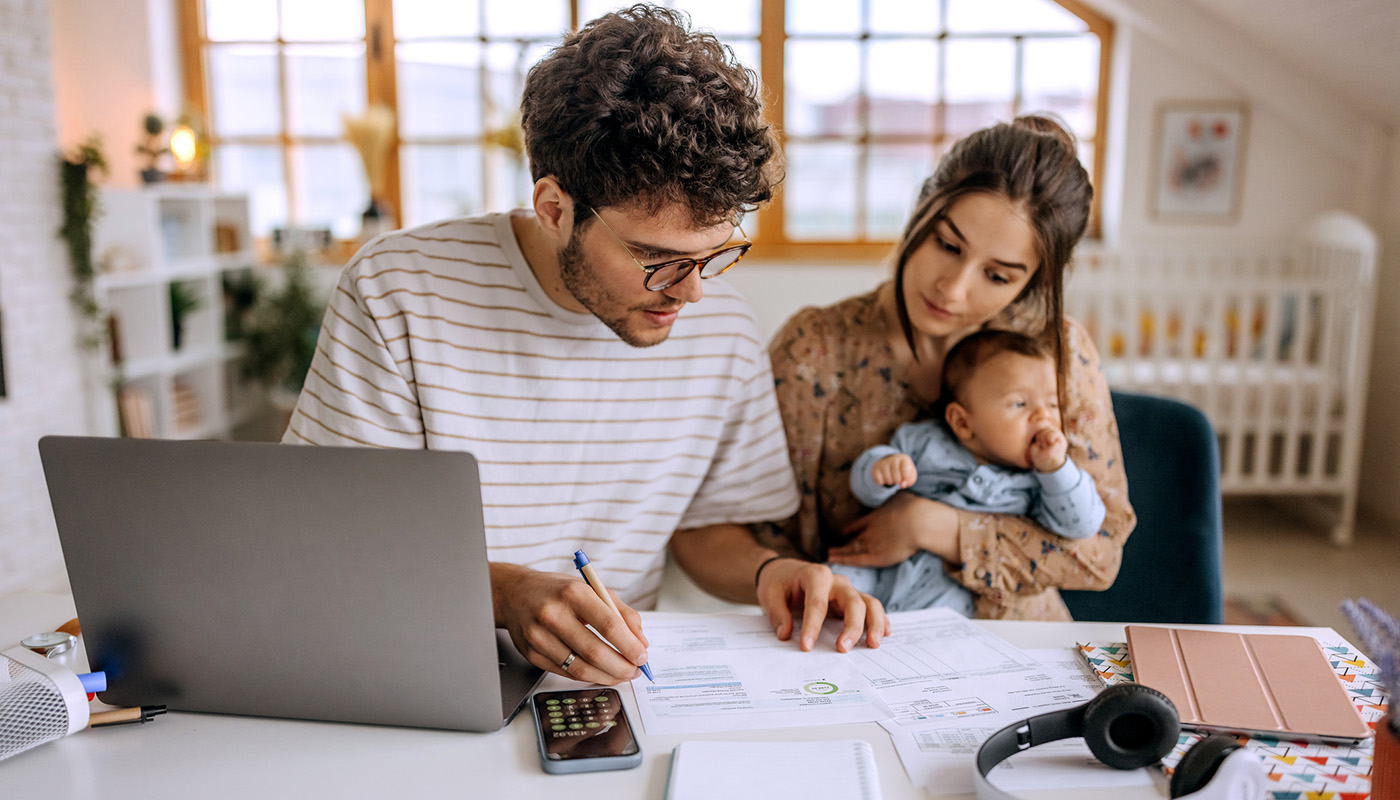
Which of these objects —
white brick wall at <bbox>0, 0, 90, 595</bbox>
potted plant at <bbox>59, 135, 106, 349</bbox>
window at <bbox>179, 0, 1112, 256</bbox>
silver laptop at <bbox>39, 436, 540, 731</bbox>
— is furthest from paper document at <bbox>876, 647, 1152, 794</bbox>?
window at <bbox>179, 0, 1112, 256</bbox>

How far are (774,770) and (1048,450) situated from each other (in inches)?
31.5

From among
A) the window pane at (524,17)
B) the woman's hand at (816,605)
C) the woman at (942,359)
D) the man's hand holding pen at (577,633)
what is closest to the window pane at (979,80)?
the window pane at (524,17)

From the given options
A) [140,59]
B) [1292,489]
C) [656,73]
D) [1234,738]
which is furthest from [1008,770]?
[140,59]

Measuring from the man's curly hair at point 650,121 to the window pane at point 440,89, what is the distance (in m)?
3.83

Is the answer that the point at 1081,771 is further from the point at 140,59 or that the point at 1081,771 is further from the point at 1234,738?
the point at 140,59

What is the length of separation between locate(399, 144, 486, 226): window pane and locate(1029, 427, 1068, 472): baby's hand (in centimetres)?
387

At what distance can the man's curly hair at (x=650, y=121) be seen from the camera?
1.15 metres

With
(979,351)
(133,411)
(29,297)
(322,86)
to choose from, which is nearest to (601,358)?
(979,351)

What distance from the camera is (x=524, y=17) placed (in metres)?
4.74

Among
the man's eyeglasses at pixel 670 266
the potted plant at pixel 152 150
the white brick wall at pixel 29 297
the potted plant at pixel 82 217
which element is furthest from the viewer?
the potted plant at pixel 152 150

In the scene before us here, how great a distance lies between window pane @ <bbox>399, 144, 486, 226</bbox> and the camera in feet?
16.0

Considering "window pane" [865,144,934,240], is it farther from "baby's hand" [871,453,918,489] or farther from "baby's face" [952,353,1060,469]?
"baby's hand" [871,453,918,489]

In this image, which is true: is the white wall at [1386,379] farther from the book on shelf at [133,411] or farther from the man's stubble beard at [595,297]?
the book on shelf at [133,411]

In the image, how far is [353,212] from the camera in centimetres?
495
